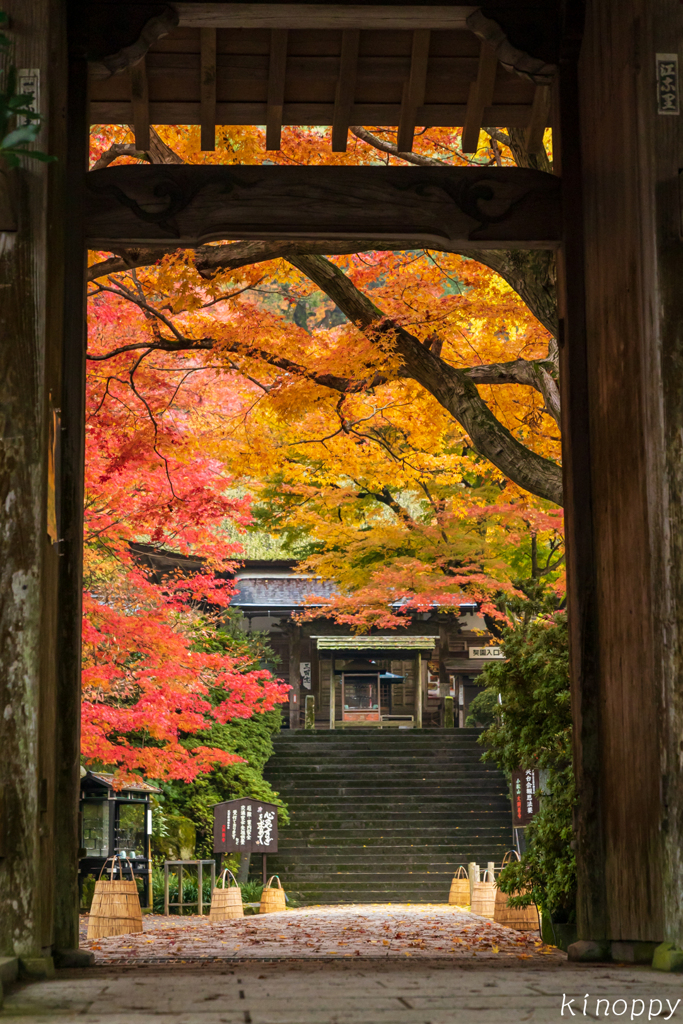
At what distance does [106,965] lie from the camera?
3.98 m

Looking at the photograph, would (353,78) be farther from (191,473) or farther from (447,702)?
(447,702)

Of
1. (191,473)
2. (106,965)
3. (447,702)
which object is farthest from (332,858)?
(106,965)

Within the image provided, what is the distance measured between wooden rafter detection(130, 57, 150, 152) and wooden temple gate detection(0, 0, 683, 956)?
13mm

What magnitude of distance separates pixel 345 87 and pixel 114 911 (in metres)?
7.50

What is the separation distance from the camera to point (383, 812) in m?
18.2

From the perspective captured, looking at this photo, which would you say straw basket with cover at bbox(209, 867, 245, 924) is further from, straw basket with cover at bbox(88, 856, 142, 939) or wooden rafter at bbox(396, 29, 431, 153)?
wooden rafter at bbox(396, 29, 431, 153)

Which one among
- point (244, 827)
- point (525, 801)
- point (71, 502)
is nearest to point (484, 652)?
point (244, 827)

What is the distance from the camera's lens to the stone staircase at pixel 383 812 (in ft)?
53.8

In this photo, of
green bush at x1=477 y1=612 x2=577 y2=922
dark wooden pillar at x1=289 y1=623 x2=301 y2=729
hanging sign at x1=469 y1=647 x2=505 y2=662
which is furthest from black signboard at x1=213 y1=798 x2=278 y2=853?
hanging sign at x1=469 y1=647 x2=505 y2=662

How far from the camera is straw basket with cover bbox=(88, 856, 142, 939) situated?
9.22m

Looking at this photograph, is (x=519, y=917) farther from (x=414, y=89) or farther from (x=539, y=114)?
(x=414, y=89)

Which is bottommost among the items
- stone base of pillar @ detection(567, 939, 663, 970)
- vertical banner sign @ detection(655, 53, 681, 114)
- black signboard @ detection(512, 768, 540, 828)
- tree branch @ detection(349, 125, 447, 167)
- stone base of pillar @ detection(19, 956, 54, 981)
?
black signboard @ detection(512, 768, 540, 828)

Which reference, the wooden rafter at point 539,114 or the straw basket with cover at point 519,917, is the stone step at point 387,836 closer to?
the straw basket with cover at point 519,917

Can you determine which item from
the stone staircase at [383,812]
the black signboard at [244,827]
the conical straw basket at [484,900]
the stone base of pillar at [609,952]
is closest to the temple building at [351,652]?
the stone staircase at [383,812]
